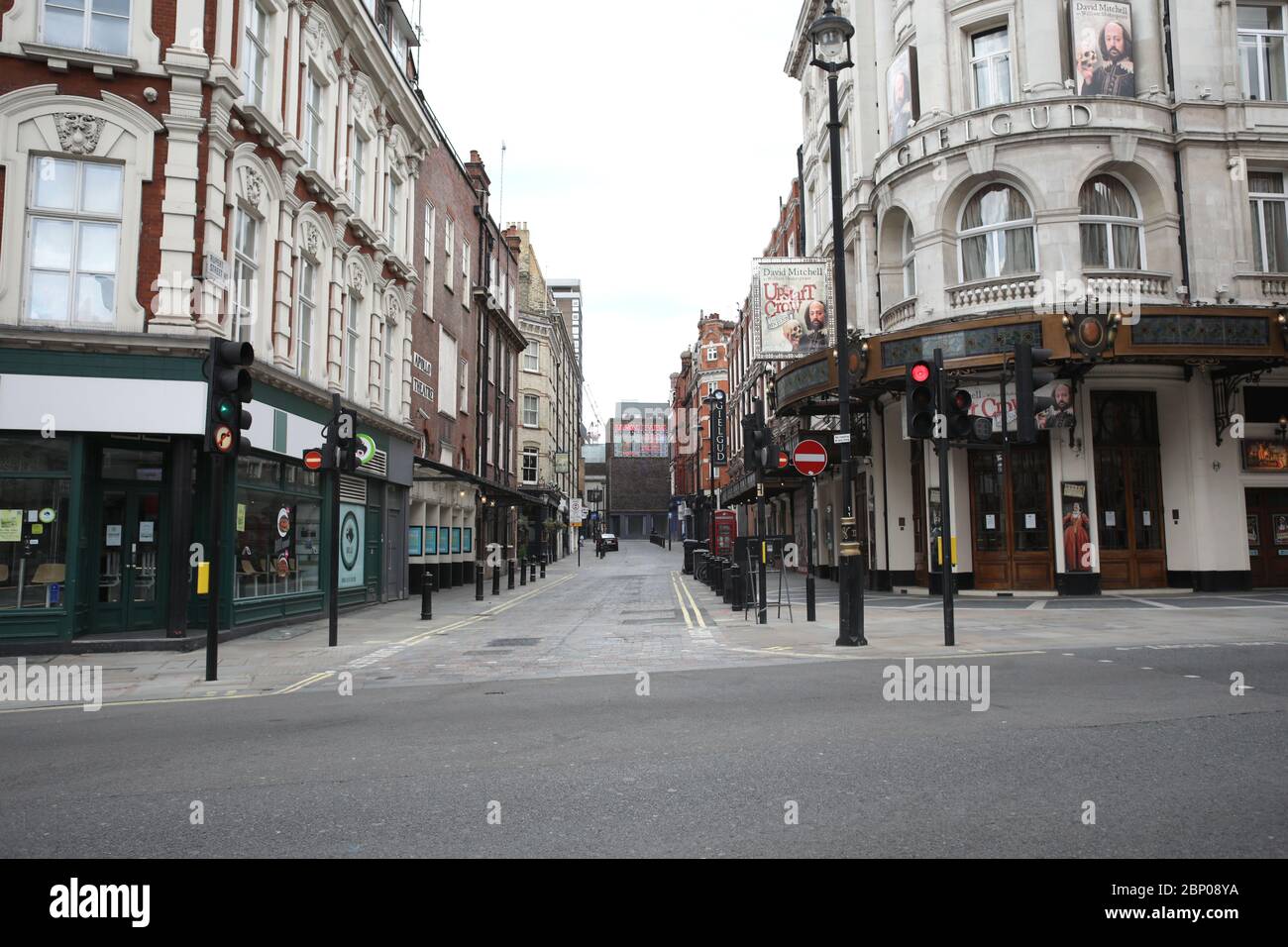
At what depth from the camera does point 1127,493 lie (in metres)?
21.9

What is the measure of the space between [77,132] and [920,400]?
1323cm

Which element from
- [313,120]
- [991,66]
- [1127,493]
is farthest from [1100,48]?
[313,120]

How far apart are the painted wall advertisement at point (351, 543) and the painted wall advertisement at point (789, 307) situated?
1243 centimetres

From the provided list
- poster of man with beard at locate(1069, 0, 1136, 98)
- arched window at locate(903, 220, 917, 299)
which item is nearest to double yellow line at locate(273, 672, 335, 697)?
arched window at locate(903, 220, 917, 299)

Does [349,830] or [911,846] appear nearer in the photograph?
[911,846]

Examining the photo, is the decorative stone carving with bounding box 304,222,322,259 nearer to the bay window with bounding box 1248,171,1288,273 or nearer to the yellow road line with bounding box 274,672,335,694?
the yellow road line with bounding box 274,672,335,694

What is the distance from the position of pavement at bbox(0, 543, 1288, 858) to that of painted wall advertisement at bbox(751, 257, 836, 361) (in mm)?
15479

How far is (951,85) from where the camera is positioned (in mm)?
22953

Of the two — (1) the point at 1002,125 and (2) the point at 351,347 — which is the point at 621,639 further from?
(1) the point at 1002,125

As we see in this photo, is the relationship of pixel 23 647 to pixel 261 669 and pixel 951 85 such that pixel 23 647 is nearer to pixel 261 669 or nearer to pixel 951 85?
pixel 261 669

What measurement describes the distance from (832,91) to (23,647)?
1434cm

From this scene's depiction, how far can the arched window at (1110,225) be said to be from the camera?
70.9ft

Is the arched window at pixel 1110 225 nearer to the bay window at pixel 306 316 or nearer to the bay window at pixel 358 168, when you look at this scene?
the bay window at pixel 358 168
